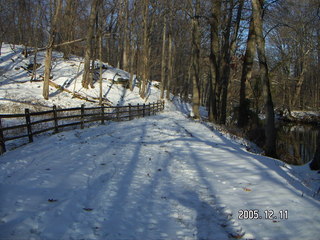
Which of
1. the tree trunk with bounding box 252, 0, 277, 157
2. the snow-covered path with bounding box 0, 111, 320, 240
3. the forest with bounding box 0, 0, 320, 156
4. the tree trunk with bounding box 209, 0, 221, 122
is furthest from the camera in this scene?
the tree trunk with bounding box 209, 0, 221, 122

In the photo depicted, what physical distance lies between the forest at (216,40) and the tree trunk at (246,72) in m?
0.06

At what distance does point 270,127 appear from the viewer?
9.61m

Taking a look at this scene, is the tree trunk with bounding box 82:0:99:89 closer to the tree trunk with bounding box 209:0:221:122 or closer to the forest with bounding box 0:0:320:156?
the forest with bounding box 0:0:320:156

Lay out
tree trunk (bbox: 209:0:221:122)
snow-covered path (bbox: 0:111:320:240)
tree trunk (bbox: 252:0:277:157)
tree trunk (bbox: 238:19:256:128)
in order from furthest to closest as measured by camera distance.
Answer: tree trunk (bbox: 209:0:221:122) → tree trunk (bbox: 238:19:256:128) → tree trunk (bbox: 252:0:277:157) → snow-covered path (bbox: 0:111:320:240)

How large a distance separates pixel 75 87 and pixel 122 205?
2190 cm

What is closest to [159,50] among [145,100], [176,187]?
[145,100]

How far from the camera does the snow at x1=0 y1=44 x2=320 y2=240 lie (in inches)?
125

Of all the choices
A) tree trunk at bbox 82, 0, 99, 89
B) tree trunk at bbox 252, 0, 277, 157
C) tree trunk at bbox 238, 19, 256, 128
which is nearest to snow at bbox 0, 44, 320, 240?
tree trunk at bbox 252, 0, 277, 157

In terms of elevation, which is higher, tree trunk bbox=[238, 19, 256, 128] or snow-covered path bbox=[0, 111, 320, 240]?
tree trunk bbox=[238, 19, 256, 128]
